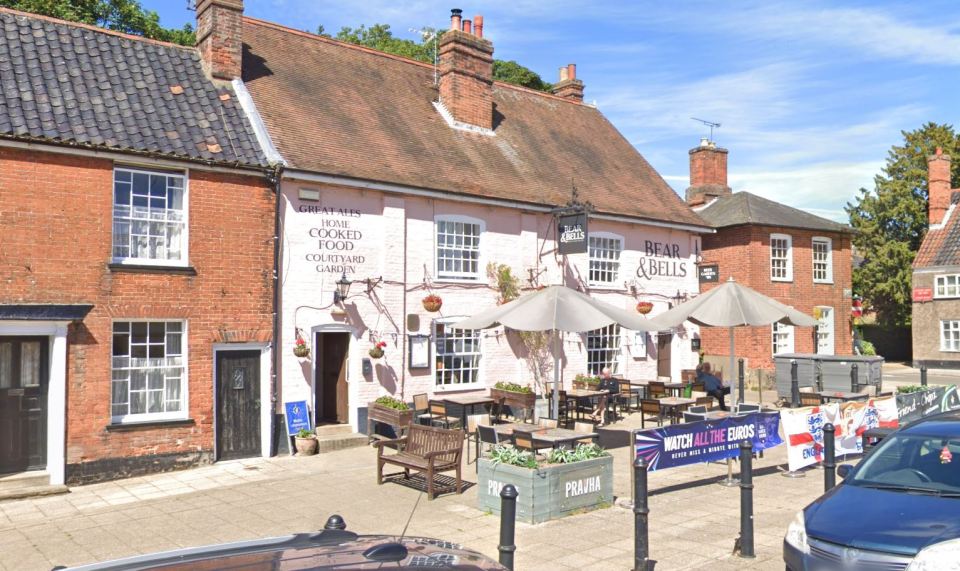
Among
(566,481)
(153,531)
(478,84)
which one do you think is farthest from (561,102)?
(153,531)

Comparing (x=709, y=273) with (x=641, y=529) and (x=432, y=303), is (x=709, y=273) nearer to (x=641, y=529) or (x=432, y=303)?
(x=432, y=303)

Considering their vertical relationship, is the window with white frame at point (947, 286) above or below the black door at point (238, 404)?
above

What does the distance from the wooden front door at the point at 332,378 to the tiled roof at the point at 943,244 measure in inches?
1228

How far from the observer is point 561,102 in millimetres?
24625

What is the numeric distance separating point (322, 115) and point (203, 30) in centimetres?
291

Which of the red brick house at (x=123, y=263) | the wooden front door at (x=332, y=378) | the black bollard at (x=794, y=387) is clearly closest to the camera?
the red brick house at (x=123, y=263)

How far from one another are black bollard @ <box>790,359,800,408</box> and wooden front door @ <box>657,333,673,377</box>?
3272 millimetres

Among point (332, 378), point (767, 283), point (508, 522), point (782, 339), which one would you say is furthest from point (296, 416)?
point (782, 339)

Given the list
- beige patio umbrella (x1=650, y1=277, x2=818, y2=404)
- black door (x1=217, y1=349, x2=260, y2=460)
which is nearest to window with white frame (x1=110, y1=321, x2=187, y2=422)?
black door (x1=217, y1=349, x2=260, y2=460)

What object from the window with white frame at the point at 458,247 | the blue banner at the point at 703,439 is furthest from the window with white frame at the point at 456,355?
the blue banner at the point at 703,439

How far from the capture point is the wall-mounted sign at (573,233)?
57.4ft

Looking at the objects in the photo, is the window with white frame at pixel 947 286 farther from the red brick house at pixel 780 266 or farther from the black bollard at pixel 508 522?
the black bollard at pixel 508 522

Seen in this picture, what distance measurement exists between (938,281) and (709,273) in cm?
2087

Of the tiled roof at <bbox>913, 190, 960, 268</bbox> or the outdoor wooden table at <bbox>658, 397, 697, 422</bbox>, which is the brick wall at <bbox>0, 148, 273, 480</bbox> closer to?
the outdoor wooden table at <bbox>658, 397, 697, 422</bbox>
